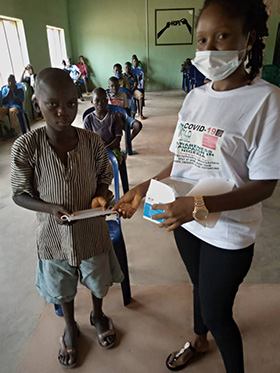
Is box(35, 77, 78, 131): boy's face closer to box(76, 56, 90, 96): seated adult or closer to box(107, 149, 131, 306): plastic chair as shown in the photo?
box(107, 149, 131, 306): plastic chair

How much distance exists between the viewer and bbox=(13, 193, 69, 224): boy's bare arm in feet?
3.64

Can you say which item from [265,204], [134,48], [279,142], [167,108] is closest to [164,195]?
[279,142]

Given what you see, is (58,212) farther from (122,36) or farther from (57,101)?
(122,36)

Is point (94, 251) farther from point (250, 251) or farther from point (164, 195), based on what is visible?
point (250, 251)

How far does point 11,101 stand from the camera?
546 centimetres

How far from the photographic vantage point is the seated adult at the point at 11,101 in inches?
206

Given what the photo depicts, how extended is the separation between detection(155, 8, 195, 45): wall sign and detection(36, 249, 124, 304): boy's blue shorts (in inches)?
409

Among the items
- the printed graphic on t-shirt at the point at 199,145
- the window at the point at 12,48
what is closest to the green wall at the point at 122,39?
the window at the point at 12,48

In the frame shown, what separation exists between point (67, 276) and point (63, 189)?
1.39 feet

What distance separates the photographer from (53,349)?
59.4 inches

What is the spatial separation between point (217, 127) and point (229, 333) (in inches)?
28.9

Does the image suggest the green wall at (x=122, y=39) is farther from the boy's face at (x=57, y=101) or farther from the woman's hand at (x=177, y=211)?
the woman's hand at (x=177, y=211)

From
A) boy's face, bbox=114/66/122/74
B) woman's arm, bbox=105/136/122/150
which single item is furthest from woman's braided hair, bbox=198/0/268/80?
boy's face, bbox=114/66/122/74

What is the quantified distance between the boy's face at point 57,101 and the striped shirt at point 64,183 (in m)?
0.10
